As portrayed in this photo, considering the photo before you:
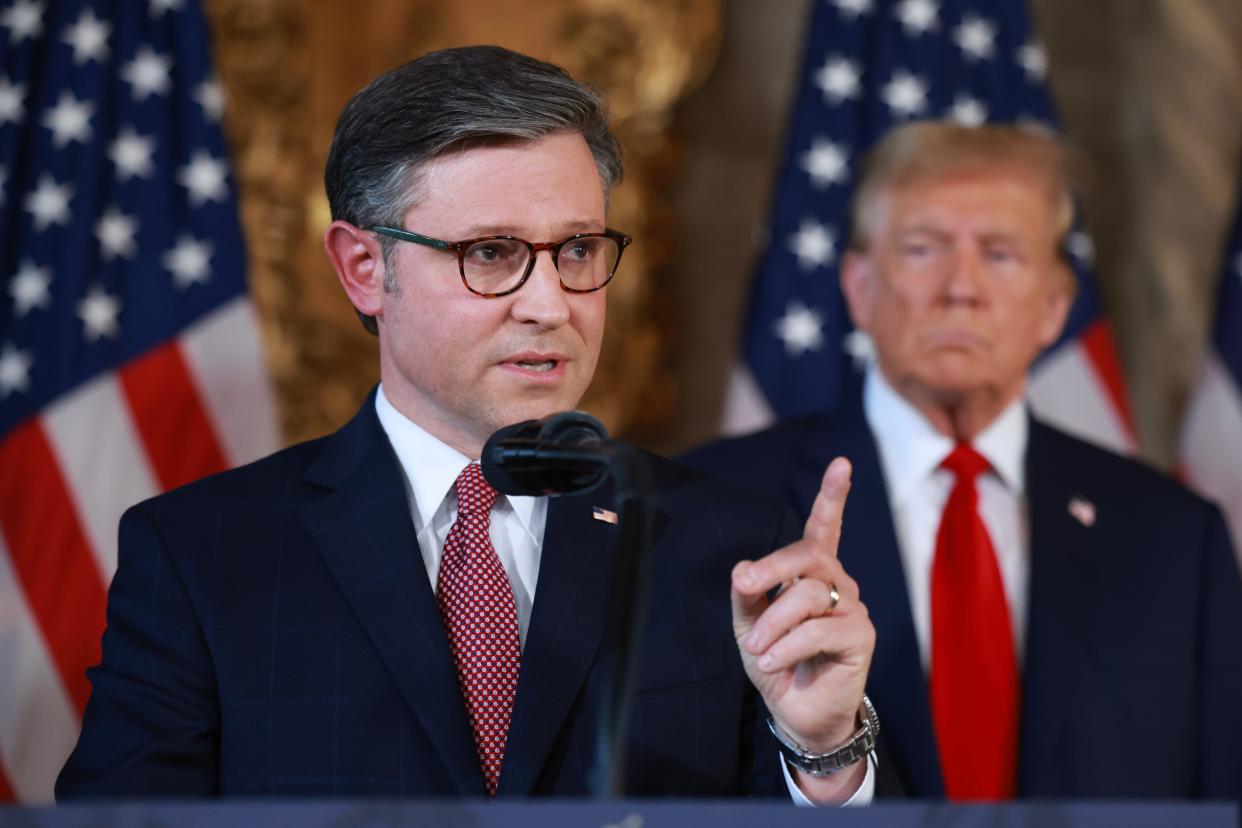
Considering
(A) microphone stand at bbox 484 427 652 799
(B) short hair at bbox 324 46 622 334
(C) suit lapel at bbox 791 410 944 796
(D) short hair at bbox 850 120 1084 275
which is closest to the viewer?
(A) microphone stand at bbox 484 427 652 799

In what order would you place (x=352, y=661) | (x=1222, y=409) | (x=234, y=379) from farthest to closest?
1. (x=1222, y=409)
2. (x=234, y=379)
3. (x=352, y=661)

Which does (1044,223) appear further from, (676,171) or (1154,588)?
(676,171)

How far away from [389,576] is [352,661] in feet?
0.34

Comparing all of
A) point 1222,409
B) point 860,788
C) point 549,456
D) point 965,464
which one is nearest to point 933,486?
point 965,464

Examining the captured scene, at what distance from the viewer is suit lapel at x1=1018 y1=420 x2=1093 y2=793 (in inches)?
103

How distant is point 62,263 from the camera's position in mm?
3689

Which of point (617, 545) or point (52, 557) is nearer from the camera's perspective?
point (617, 545)

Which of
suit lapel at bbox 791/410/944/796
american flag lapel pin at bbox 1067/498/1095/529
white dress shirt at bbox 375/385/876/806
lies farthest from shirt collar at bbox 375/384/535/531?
american flag lapel pin at bbox 1067/498/1095/529

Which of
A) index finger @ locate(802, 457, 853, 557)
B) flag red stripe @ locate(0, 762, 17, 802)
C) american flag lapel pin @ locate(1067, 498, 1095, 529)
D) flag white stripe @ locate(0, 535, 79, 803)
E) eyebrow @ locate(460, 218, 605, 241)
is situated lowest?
flag red stripe @ locate(0, 762, 17, 802)

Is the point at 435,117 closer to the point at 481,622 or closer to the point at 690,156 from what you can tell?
the point at 481,622

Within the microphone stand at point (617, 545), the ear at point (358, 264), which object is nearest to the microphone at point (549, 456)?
the microphone stand at point (617, 545)

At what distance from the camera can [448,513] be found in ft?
6.30

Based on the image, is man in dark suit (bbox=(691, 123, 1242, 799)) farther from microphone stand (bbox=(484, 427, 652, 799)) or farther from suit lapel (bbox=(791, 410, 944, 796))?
microphone stand (bbox=(484, 427, 652, 799))

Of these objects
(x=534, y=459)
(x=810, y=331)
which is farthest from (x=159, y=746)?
(x=810, y=331)
